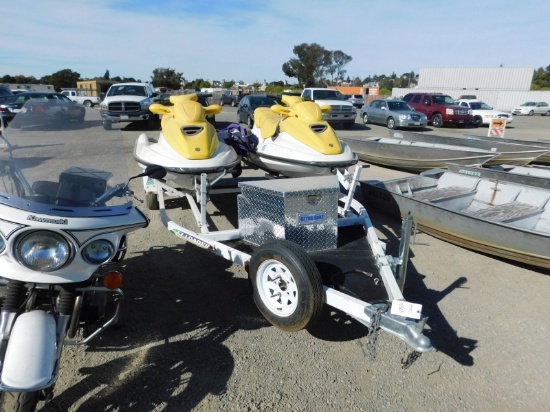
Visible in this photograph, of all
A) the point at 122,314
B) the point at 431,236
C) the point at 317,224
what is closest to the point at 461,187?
the point at 431,236

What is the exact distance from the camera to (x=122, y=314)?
358cm

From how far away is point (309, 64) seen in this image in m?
69.9

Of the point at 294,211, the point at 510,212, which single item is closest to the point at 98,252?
the point at 294,211

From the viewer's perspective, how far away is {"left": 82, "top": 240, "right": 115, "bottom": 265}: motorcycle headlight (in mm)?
2445

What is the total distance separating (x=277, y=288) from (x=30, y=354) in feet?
5.88

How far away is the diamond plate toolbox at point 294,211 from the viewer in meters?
3.74

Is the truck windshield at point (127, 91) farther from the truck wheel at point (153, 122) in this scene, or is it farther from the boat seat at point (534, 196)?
the boat seat at point (534, 196)

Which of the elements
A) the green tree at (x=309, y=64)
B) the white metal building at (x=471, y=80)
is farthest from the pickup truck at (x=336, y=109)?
the green tree at (x=309, y=64)

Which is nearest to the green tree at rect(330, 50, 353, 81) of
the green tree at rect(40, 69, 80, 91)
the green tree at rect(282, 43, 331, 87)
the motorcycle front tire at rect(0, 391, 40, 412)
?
the green tree at rect(282, 43, 331, 87)

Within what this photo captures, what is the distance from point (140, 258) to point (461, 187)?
5217 millimetres

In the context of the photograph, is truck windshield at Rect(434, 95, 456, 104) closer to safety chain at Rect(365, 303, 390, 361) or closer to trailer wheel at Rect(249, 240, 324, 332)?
trailer wheel at Rect(249, 240, 324, 332)

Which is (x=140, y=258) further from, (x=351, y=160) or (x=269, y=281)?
(x=351, y=160)

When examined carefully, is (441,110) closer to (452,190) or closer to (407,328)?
(452,190)

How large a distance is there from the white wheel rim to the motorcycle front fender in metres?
1.61
